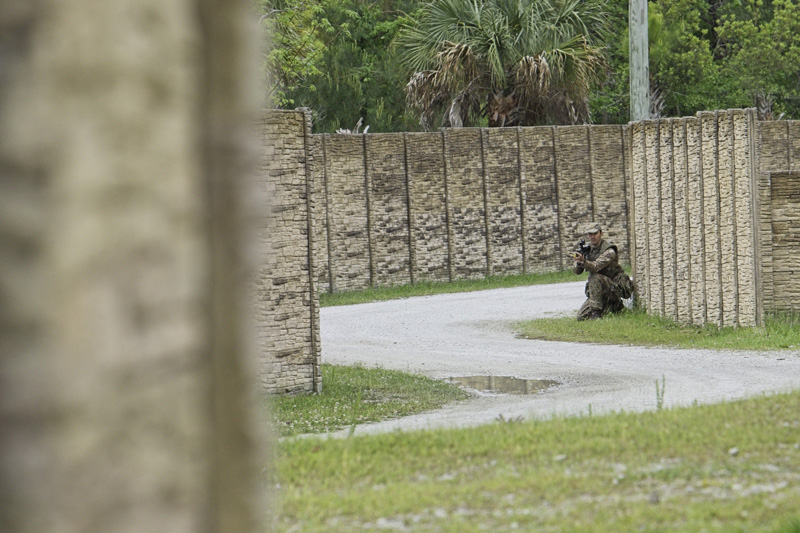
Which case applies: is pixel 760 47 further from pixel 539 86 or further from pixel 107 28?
pixel 107 28

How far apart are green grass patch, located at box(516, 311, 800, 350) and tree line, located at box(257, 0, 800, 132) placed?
7.66 meters

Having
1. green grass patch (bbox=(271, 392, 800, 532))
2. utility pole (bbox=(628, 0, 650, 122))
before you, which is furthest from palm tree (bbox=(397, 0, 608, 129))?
green grass patch (bbox=(271, 392, 800, 532))

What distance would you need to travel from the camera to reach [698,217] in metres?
16.3

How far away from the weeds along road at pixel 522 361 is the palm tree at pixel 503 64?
919 centimetres

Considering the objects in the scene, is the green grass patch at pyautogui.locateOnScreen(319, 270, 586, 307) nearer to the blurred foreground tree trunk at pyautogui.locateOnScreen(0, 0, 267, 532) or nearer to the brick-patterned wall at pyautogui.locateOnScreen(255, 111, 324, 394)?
the brick-patterned wall at pyautogui.locateOnScreen(255, 111, 324, 394)

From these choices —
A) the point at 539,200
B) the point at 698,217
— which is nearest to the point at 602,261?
the point at 698,217

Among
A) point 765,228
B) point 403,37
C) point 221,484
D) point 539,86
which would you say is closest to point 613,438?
point 221,484

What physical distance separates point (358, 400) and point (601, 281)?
7824 mm

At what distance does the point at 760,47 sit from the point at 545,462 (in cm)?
3514

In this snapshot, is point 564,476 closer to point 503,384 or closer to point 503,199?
point 503,384

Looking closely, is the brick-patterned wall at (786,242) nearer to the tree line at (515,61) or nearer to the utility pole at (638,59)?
the utility pole at (638,59)

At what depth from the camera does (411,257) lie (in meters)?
26.6

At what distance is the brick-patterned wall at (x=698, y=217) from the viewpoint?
15.0 metres

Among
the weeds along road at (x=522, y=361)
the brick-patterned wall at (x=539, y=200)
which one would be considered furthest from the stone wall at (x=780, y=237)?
the brick-patterned wall at (x=539, y=200)
